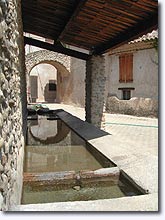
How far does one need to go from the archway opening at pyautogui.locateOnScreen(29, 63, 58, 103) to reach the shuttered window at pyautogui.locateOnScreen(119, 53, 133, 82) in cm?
1253

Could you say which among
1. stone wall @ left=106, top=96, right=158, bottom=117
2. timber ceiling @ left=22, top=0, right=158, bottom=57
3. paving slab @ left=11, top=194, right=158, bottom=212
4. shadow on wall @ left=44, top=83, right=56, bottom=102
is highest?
timber ceiling @ left=22, top=0, right=158, bottom=57

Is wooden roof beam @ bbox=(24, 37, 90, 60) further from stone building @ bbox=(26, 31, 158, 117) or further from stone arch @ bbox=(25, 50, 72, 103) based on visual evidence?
stone arch @ bbox=(25, 50, 72, 103)

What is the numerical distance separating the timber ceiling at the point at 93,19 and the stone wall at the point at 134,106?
23.4 feet

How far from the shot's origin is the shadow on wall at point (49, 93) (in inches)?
1131

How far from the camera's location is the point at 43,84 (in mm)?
28312

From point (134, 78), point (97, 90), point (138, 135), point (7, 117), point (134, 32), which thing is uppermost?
point (134, 32)

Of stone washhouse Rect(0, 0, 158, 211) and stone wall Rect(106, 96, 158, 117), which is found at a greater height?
stone washhouse Rect(0, 0, 158, 211)

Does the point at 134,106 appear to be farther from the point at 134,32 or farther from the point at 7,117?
the point at 7,117

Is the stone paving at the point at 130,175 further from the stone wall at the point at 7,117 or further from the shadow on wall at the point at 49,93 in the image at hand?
the shadow on wall at the point at 49,93

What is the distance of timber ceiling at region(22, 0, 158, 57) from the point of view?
15.8 ft

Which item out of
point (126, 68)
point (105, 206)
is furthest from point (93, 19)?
point (126, 68)

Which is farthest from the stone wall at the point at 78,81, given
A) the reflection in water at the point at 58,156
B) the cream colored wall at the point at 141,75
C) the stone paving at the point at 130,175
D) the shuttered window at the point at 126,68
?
the stone paving at the point at 130,175

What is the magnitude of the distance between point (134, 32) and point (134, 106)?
9.96 metres

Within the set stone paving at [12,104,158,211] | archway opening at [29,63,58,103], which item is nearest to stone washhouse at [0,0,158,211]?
stone paving at [12,104,158,211]
